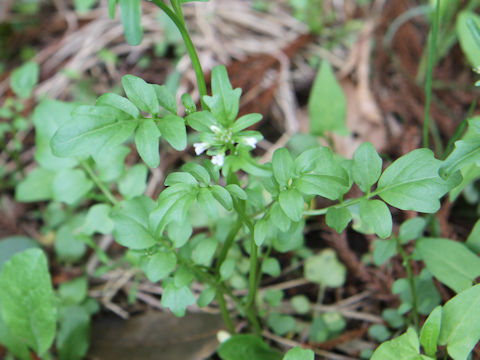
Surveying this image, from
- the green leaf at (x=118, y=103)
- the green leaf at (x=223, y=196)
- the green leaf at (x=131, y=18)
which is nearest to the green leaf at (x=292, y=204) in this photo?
the green leaf at (x=223, y=196)

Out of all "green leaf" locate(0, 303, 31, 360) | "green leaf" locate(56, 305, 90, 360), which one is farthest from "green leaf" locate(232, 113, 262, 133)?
"green leaf" locate(0, 303, 31, 360)

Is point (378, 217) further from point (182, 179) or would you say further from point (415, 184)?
point (182, 179)

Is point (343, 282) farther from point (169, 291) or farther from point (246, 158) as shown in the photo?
point (246, 158)

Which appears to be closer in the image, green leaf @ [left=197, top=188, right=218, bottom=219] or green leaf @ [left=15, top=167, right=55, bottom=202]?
green leaf @ [left=197, top=188, right=218, bottom=219]

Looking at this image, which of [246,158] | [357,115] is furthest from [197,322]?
[357,115]

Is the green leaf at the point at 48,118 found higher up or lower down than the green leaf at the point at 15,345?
higher up

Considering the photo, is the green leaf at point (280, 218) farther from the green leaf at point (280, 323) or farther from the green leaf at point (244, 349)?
the green leaf at point (280, 323)

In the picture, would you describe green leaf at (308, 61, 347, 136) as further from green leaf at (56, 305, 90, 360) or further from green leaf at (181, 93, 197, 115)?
green leaf at (56, 305, 90, 360)
